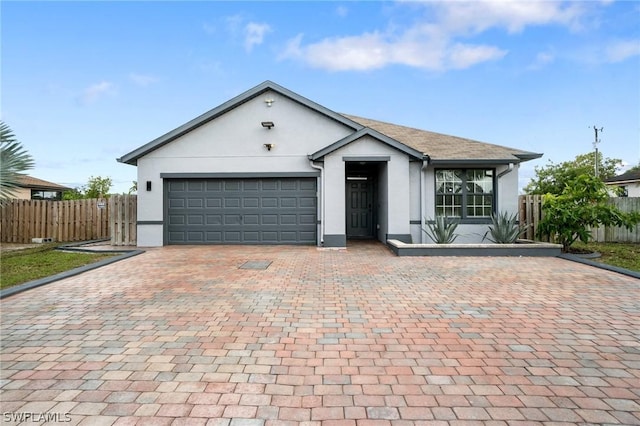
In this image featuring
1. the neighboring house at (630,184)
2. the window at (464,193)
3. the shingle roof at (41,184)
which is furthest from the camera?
the neighboring house at (630,184)

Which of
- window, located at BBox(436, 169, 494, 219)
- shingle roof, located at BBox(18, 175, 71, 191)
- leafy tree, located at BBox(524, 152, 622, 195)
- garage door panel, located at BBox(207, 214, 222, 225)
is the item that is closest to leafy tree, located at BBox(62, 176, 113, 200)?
shingle roof, located at BBox(18, 175, 71, 191)

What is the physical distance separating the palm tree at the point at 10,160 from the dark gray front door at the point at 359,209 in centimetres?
1062

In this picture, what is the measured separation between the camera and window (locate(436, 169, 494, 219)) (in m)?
12.2

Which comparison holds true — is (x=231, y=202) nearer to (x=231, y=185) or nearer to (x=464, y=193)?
(x=231, y=185)

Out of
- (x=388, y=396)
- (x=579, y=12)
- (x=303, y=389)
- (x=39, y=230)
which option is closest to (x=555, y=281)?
(x=388, y=396)

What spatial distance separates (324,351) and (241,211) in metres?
9.64

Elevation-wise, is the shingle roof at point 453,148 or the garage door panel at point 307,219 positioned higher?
the shingle roof at point 453,148

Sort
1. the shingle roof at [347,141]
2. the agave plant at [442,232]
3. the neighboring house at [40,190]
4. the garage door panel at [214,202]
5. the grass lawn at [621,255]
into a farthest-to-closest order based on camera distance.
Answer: the neighboring house at [40,190], the garage door panel at [214,202], the shingle roof at [347,141], the agave plant at [442,232], the grass lawn at [621,255]

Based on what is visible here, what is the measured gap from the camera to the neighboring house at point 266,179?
1213 cm

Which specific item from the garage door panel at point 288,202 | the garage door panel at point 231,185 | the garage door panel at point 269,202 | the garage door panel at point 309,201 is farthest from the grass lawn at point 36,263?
the garage door panel at point 309,201

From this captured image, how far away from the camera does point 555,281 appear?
662cm

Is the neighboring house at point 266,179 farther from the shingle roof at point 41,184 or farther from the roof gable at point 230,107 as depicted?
the shingle roof at point 41,184

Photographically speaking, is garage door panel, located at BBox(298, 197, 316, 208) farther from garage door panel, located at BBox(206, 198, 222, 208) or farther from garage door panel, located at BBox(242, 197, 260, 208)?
garage door panel, located at BBox(206, 198, 222, 208)
